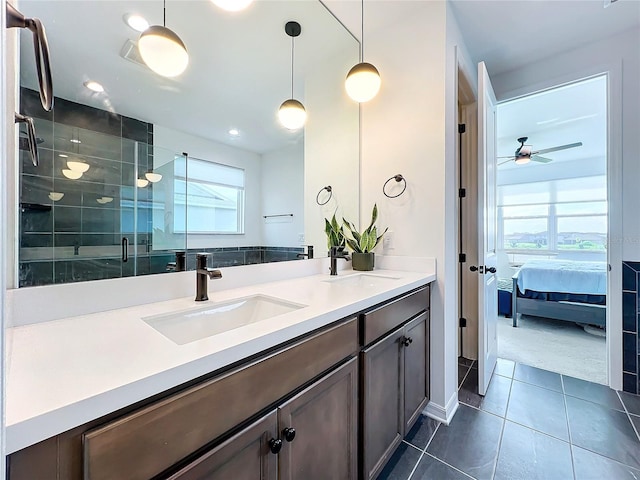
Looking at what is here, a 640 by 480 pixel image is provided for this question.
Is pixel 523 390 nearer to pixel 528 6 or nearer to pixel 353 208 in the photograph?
pixel 353 208

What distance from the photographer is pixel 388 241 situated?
1.94 meters

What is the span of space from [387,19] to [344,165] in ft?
3.26

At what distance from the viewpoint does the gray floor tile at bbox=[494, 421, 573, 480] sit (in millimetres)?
1295

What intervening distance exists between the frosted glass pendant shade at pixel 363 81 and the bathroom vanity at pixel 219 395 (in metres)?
1.23

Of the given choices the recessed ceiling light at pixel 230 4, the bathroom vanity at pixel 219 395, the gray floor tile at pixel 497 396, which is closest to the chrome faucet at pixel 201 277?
the bathroom vanity at pixel 219 395

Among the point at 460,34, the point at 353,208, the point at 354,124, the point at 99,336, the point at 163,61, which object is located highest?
the point at 460,34

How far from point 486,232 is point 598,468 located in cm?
135

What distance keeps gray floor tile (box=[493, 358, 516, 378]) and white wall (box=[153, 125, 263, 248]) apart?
2.23 metres

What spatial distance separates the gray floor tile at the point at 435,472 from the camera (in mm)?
1288

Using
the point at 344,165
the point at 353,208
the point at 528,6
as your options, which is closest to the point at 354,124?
the point at 344,165

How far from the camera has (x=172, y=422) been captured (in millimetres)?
547

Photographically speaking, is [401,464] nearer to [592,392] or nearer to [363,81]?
[592,392]

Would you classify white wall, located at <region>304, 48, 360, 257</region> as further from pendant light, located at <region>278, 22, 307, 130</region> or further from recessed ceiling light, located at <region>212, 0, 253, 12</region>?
recessed ceiling light, located at <region>212, 0, 253, 12</region>

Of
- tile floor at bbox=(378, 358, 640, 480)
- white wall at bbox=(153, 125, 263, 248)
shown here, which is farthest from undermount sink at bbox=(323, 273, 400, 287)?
tile floor at bbox=(378, 358, 640, 480)
